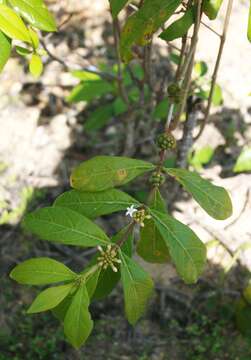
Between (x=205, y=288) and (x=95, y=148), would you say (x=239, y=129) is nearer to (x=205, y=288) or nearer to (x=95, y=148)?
(x=95, y=148)

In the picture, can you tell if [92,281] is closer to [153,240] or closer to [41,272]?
[41,272]

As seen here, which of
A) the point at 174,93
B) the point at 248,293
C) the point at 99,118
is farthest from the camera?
the point at 99,118

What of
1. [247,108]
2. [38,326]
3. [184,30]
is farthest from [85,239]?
[247,108]

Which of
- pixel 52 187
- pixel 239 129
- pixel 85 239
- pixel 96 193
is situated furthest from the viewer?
pixel 239 129

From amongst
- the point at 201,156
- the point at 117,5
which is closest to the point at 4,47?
the point at 117,5

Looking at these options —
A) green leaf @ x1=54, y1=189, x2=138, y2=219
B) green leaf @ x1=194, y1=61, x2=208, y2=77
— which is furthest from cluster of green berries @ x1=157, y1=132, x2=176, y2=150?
green leaf @ x1=194, y1=61, x2=208, y2=77

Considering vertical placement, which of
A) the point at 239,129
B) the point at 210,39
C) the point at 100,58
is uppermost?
the point at 210,39

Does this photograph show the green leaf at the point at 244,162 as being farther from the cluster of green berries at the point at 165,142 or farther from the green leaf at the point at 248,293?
the cluster of green berries at the point at 165,142

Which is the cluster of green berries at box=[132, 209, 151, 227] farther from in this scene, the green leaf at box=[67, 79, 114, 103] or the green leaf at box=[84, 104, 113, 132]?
the green leaf at box=[84, 104, 113, 132]
